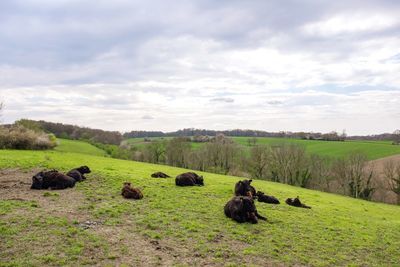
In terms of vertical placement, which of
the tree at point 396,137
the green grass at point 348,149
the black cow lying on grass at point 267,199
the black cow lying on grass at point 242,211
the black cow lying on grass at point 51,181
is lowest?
the black cow lying on grass at point 267,199

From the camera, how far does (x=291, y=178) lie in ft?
182

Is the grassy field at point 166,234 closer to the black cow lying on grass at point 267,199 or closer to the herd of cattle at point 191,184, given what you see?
the herd of cattle at point 191,184

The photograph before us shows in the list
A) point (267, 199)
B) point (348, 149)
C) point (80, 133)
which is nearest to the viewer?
point (267, 199)

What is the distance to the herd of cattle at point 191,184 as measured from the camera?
12.8m

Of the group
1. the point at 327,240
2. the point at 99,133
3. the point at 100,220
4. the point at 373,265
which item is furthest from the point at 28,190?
the point at 99,133

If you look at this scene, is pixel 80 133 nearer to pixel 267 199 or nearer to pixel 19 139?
pixel 19 139

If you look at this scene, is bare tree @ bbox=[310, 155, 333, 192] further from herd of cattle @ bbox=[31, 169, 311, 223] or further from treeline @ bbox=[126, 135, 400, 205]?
A: herd of cattle @ bbox=[31, 169, 311, 223]

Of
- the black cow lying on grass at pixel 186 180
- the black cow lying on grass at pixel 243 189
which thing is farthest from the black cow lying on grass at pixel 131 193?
the black cow lying on grass at pixel 243 189

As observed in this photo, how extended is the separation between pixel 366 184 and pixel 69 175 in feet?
159

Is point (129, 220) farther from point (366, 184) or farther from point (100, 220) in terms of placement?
point (366, 184)

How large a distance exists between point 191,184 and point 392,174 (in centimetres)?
4513

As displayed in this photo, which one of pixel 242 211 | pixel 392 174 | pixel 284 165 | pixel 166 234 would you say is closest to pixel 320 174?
pixel 284 165

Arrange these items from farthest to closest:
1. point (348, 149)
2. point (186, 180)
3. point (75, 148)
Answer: point (348, 149), point (75, 148), point (186, 180)

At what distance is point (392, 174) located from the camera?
52.6 m
